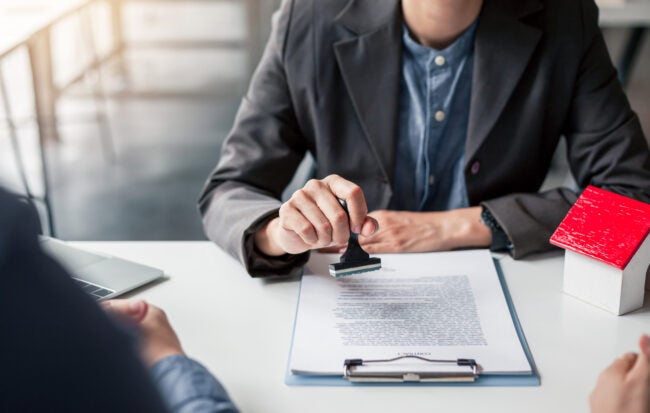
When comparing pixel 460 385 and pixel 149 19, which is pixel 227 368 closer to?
pixel 460 385

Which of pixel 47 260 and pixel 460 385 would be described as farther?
pixel 460 385

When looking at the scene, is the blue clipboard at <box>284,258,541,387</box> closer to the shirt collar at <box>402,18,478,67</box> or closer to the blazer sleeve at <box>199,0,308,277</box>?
the blazer sleeve at <box>199,0,308,277</box>

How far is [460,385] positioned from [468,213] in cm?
48

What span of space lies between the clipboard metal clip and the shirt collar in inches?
28.6

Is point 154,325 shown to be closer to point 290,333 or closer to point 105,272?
point 290,333

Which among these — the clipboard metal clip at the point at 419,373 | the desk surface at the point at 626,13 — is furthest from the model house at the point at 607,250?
the desk surface at the point at 626,13

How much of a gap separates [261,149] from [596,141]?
66cm

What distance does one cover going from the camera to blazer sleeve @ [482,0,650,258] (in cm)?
130

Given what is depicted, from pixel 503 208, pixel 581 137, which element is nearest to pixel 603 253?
pixel 503 208

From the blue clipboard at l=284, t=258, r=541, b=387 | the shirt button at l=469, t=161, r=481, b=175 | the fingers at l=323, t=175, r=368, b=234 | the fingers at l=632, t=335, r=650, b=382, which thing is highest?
the fingers at l=323, t=175, r=368, b=234

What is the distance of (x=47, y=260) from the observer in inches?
18.4

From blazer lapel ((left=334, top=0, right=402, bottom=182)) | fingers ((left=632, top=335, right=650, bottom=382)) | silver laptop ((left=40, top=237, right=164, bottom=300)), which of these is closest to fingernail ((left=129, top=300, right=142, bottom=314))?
silver laptop ((left=40, top=237, right=164, bottom=300))

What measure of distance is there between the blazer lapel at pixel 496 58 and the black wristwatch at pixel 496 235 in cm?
18

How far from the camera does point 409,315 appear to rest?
3.32 ft
